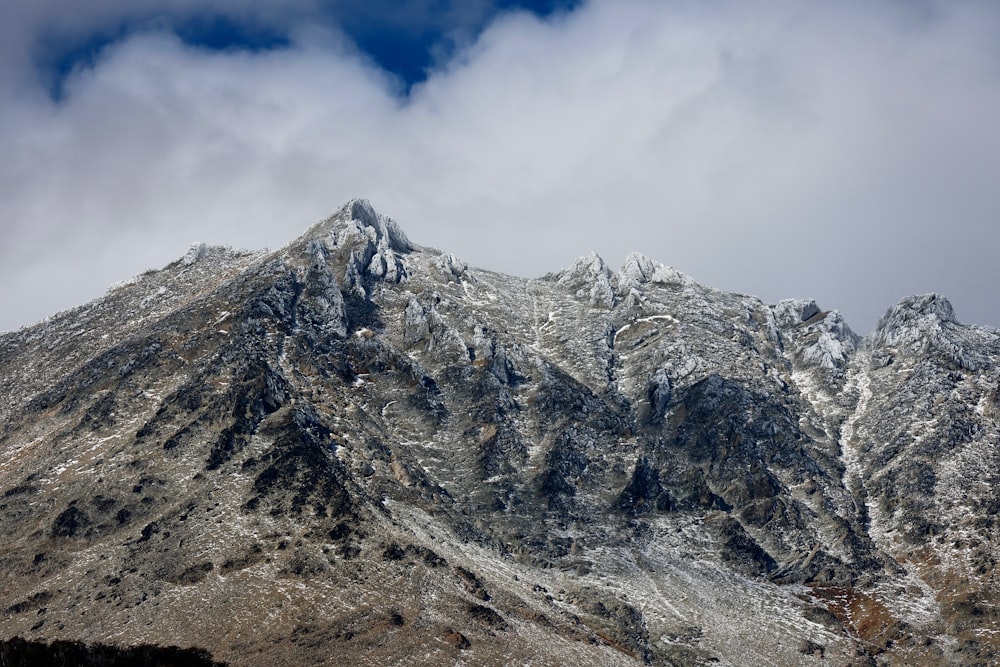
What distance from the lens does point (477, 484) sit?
461ft

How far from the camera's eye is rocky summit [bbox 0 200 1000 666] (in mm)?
97250

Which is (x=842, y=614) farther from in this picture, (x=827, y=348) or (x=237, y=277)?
(x=237, y=277)

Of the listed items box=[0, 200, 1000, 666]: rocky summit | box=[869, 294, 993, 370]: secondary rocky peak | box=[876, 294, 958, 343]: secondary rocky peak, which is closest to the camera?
box=[0, 200, 1000, 666]: rocky summit

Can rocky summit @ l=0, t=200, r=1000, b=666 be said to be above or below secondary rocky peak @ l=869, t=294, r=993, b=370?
below

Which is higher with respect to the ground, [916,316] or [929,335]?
[916,316]

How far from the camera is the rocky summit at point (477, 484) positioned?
97.2m

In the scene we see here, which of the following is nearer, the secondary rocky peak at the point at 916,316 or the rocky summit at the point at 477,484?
the rocky summit at the point at 477,484

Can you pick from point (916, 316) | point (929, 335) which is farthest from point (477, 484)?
point (916, 316)

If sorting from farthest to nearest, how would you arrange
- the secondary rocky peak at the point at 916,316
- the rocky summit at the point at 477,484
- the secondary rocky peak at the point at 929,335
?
1. the secondary rocky peak at the point at 916,316
2. the secondary rocky peak at the point at 929,335
3. the rocky summit at the point at 477,484

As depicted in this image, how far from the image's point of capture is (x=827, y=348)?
197875 mm

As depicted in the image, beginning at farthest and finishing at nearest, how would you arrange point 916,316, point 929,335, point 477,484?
1. point 916,316
2. point 929,335
3. point 477,484

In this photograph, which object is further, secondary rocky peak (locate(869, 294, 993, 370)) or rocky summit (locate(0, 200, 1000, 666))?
secondary rocky peak (locate(869, 294, 993, 370))

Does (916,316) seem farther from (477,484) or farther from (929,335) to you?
(477,484)

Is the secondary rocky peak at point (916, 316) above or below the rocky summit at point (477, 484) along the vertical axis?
above
